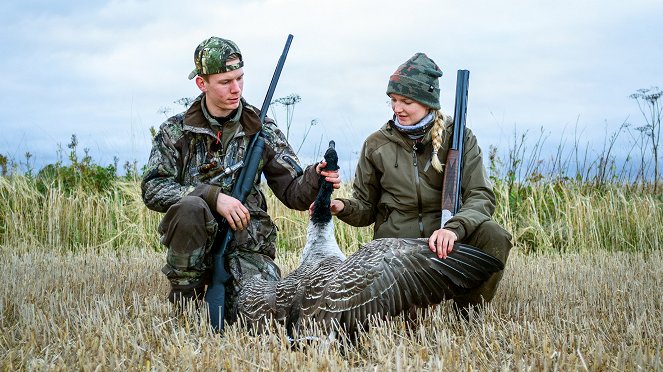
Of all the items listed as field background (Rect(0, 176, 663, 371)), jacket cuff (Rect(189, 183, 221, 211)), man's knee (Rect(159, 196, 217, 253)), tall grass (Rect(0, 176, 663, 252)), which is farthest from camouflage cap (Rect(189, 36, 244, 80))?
tall grass (Rect(0, 176, 663, 252))

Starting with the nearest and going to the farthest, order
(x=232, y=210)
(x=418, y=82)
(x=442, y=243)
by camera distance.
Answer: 1. (x=442, y=243)
2. (x=232, y=210)
3. (x=418, y=82)

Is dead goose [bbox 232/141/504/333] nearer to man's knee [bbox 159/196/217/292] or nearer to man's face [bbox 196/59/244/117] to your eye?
man's knee [bbox 159/196/217/292]

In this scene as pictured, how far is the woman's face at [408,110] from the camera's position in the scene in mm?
5479

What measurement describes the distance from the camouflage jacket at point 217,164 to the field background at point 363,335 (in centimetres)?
93

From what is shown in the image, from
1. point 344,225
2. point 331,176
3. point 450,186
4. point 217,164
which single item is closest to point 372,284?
point 331,176

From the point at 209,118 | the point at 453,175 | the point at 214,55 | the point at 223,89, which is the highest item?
the point at 214,55

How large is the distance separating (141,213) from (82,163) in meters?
2.22

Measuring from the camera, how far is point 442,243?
4551 mm

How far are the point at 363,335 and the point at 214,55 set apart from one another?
2515 millimetres

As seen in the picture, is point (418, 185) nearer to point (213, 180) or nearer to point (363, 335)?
point (363, 335)

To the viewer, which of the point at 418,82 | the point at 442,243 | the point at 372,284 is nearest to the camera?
the point at 372,284

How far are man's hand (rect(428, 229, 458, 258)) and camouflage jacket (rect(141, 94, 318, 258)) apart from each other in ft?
4.12

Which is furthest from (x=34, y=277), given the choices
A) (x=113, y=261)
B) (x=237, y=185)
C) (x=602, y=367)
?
(x=602, y=367)

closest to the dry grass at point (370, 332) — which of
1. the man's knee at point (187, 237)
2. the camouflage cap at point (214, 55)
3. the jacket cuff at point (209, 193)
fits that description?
the man's knee at point (187, 237)
